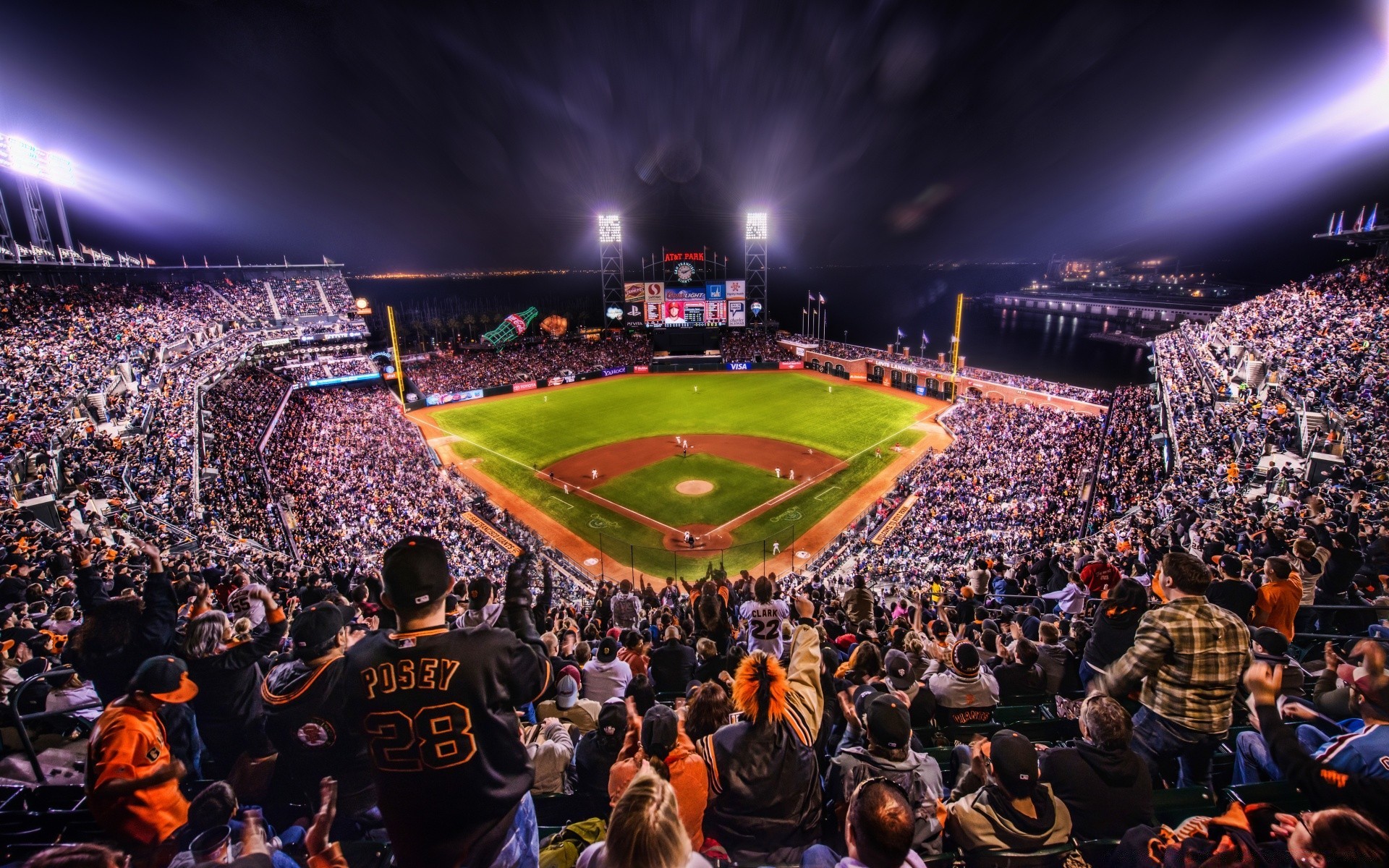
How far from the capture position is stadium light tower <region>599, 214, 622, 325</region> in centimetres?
6712

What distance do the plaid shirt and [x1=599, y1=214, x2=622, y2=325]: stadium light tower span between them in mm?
63986

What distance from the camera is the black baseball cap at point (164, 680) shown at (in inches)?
141

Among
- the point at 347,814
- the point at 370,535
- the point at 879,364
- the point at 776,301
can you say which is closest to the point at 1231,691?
the point at 347,814

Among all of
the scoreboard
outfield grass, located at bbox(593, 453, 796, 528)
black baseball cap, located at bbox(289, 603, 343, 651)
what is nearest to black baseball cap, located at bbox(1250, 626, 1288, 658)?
black baseball cap, located at bbox(289, 603, 343, 651)

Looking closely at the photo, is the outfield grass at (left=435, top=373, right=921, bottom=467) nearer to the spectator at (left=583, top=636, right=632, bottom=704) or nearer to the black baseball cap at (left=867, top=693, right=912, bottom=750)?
the spectator at (left=583, top=636, right=632, bottom=704)

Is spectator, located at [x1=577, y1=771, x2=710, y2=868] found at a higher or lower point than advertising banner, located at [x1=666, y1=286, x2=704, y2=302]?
lower

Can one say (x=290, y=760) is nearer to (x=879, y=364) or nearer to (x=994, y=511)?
(x=994, y=511)

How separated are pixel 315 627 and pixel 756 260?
72621 mm

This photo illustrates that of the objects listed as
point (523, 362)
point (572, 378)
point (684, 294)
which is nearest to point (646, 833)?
point (572, 378)

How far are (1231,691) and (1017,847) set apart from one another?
2.24m

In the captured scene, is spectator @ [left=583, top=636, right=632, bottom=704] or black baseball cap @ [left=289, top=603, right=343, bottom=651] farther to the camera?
spectator @ [left=583, top=636, right=632, bottom=704]

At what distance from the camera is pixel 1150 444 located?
2520 centimetres

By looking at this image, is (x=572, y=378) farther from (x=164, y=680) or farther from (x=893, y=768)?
(x=893, y=768)

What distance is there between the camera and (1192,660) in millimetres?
4223
